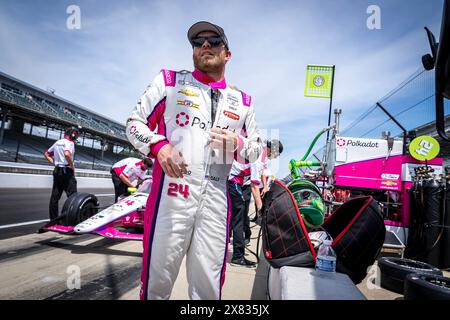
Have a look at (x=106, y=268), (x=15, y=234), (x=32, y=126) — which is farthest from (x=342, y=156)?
(x=32, y=126)

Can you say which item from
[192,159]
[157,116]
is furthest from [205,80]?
[192,159]

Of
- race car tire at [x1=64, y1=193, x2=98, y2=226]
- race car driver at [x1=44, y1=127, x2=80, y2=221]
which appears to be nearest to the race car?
race car tire at [x1=64, y1=193, x2=98, y2=226]

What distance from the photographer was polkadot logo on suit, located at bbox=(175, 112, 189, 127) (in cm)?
135

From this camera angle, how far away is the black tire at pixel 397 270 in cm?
248

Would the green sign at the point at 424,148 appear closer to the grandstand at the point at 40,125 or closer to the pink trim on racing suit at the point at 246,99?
the pink trim on racing suit at the point at 246,99

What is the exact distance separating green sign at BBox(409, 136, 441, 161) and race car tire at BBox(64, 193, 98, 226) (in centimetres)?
462

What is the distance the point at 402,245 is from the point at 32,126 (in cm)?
3230

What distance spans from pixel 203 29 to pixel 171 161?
820 mm

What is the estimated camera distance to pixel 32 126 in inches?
1056

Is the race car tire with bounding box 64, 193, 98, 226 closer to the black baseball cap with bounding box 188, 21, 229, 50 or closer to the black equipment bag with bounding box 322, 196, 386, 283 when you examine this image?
the black baseball cap with bounding box 188, 21, 229, 50

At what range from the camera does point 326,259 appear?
4.55ft
